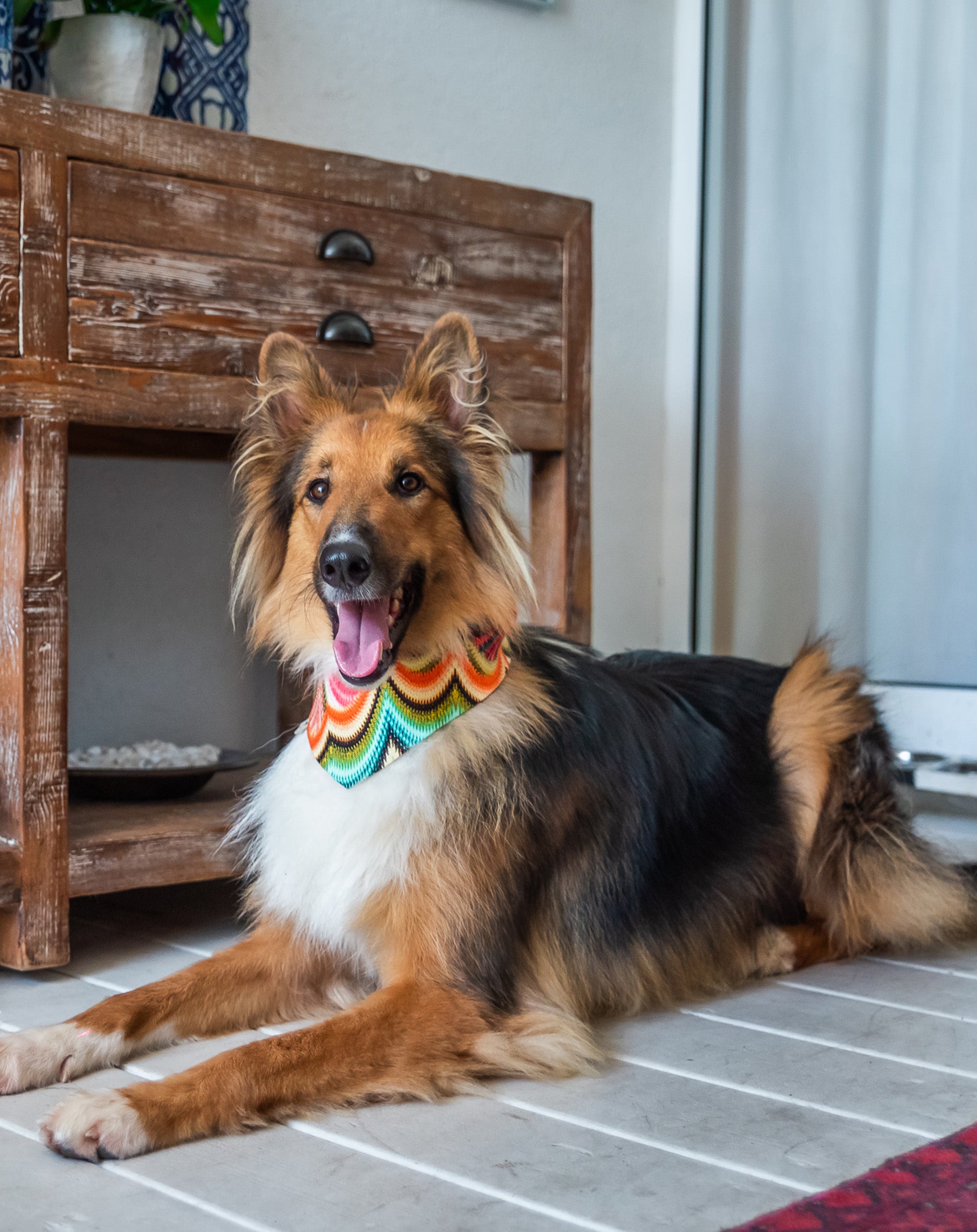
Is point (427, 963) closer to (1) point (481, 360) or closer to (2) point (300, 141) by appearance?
(1) point (481, 360)

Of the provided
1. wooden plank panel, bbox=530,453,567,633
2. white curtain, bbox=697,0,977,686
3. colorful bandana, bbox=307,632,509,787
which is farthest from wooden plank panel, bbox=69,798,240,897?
white curtain, bbox=697,0,977,686

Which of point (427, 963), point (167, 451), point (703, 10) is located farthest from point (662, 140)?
point (427, 963)

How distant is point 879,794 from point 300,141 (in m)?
2.26

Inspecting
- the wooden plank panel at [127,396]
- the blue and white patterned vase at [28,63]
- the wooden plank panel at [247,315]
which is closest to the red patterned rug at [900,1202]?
the wooden plank panel at [127,396]

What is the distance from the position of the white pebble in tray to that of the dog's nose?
3.18ft

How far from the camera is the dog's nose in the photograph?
1.87 meters

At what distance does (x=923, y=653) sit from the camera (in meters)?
3.71

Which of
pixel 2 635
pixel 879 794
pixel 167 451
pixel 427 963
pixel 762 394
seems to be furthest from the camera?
pixel 762 394

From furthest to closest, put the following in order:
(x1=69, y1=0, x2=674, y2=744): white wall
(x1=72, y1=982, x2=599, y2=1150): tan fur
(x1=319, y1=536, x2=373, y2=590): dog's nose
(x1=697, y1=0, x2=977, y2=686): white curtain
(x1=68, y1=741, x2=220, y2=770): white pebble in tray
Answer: (x1=697, y1=0, x2=977, y2=686): white curtain < (x1=69, y1=0, x2=674, y2=744): white wall < (x1=68, y1=741, x2=220, y2=770): white pebble in tray < (x1=319, y1=536, x2=373, y2=590): dog's nose < (x1=72, y1=982, x2=599, y2=1150): tan fur

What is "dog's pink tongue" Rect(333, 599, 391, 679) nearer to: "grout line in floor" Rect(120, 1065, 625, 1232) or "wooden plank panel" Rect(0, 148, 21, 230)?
"grout line in floor" Rect(120, 1065, 625, 1232)

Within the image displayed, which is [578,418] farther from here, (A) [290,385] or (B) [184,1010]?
(B) [184,1010]

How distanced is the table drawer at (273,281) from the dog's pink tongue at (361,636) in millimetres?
649

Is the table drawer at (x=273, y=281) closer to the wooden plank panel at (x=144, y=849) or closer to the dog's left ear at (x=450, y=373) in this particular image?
the dog's left ear at (x=450, y=373)

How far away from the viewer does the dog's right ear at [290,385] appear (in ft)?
7.00
